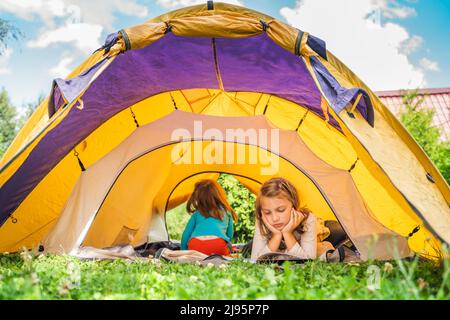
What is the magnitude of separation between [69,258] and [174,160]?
175 cm

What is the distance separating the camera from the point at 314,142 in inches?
158

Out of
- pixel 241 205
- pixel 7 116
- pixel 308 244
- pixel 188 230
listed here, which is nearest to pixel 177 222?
pixel 241 205

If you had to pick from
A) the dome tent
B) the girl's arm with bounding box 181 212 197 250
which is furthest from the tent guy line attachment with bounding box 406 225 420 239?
the girl's arm with bounding box 181 212 197 250

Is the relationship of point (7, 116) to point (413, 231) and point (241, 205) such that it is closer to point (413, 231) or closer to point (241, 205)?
point (241, 205)

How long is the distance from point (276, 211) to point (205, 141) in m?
1.51

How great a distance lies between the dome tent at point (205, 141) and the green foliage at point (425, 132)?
10.0ft

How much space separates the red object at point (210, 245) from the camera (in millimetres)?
3693

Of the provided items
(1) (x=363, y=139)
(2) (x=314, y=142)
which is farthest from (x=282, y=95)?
(1) (x=363, y=139)

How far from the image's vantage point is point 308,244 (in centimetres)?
321

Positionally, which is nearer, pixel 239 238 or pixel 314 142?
pixel 314 142

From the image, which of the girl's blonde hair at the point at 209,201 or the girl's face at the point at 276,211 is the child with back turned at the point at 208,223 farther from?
the girl's face at the point at 276,211

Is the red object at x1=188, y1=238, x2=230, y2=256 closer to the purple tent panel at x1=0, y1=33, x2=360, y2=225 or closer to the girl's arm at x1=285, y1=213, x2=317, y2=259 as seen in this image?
the girl's arm at x1=285, y1=213, x2=317, y2=259

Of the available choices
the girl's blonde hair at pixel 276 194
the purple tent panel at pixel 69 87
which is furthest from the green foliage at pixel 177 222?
the purple tent panel at pixel 69 87

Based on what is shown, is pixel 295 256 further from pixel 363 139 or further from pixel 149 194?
pixel 149 194
